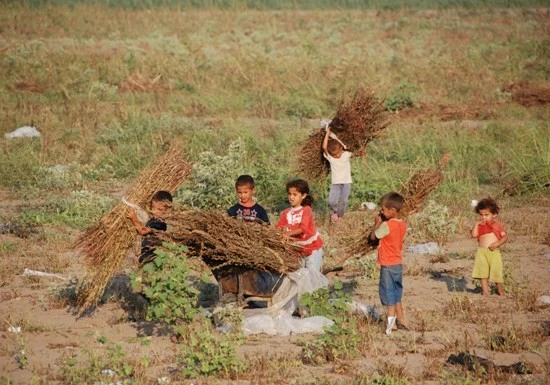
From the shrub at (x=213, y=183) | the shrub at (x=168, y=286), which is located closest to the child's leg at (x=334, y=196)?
the shrub at (x=213, y=183)

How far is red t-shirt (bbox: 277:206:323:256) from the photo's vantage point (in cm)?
805

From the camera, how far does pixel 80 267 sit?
31.9 feet

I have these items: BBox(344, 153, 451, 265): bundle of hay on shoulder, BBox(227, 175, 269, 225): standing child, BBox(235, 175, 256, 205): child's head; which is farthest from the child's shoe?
BBox(235, 175, 256, 205): child's head

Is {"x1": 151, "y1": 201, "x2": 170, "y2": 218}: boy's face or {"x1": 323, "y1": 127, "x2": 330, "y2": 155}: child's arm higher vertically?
{"x1": 323, "y1": 127, "x2": 330, "y2": 155}: child's arm

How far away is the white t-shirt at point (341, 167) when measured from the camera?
1114 cm

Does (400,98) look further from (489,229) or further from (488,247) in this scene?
(488,247)

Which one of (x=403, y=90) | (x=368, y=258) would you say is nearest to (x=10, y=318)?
(x=368, y=258)

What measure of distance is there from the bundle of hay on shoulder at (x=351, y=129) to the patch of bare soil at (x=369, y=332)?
4.77 feet

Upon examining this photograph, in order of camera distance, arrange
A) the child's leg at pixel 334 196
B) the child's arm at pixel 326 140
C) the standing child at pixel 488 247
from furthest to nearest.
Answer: the child's leg at pixel 334 196 < the child's arm at pixel 326 140 < the standing child at pixel 488 247

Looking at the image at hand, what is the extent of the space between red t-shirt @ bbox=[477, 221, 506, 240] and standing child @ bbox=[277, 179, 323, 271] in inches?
63.1

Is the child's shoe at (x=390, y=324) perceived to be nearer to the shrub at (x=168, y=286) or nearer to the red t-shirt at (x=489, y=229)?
the shrub at (x=168, y=286)

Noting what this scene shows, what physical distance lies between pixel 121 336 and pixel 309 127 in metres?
9.36

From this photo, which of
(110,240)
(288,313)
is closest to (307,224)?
(288,313)

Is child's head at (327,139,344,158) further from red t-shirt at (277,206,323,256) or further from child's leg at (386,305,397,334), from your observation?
child's leg at (386,305,397,334)
